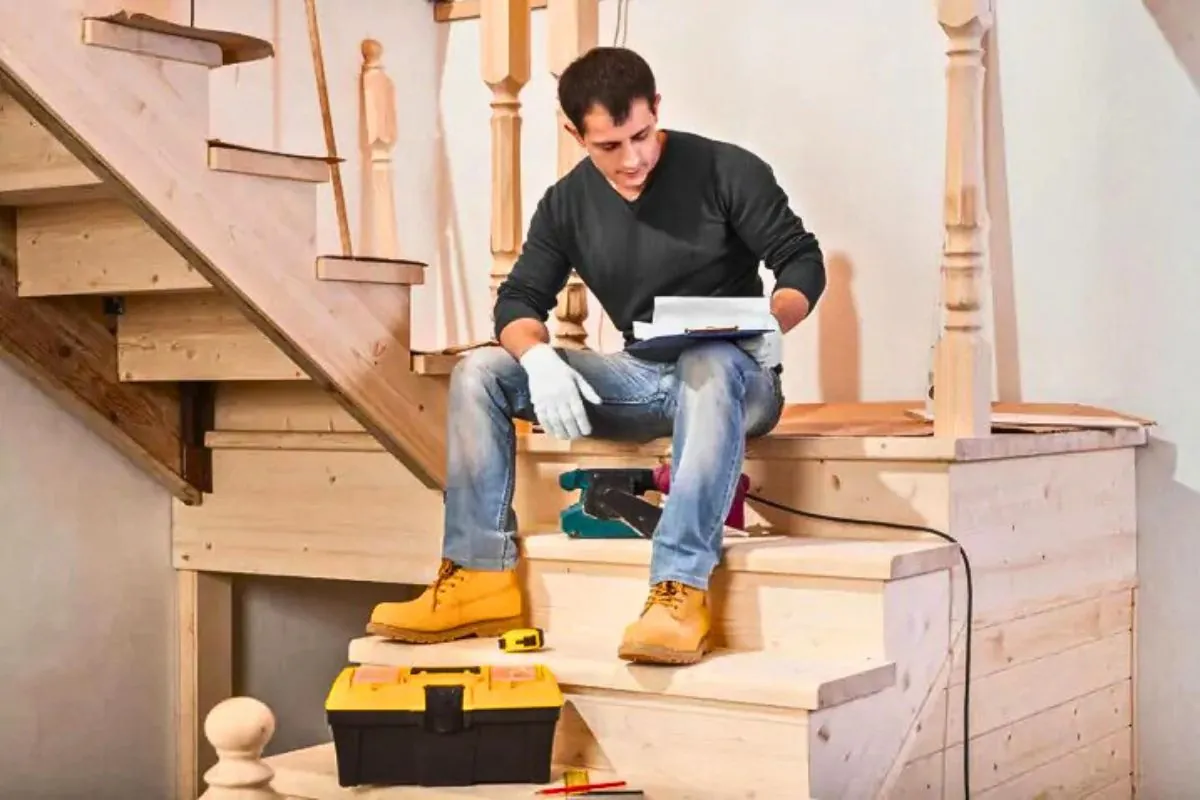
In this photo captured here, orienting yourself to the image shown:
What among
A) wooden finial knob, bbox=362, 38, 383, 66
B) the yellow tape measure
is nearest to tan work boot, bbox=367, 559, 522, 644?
the yellow tape measure

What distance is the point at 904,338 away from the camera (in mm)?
3178

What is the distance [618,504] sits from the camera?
99.0 inches

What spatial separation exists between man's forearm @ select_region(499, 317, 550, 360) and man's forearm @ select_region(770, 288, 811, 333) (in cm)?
38

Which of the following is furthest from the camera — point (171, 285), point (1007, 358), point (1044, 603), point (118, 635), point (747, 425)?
point (118, 635)

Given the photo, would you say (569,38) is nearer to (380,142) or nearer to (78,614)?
(380,142)

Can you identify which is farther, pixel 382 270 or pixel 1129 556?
pixel 1129 556

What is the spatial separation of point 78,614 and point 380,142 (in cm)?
122

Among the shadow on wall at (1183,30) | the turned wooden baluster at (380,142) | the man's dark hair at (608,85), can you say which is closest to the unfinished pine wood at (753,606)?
the man's dark hair at (608,85)

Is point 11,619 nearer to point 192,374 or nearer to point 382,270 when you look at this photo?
point 192,374

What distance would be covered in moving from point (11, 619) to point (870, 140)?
6.46 ft

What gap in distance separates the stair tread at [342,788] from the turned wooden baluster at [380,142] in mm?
1584

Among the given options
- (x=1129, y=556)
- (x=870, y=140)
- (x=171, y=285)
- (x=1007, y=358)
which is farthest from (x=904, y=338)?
(x=171, y=285)

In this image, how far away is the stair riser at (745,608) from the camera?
2.22 m

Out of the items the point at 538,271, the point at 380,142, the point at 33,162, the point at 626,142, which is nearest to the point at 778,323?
the point at 626,142
